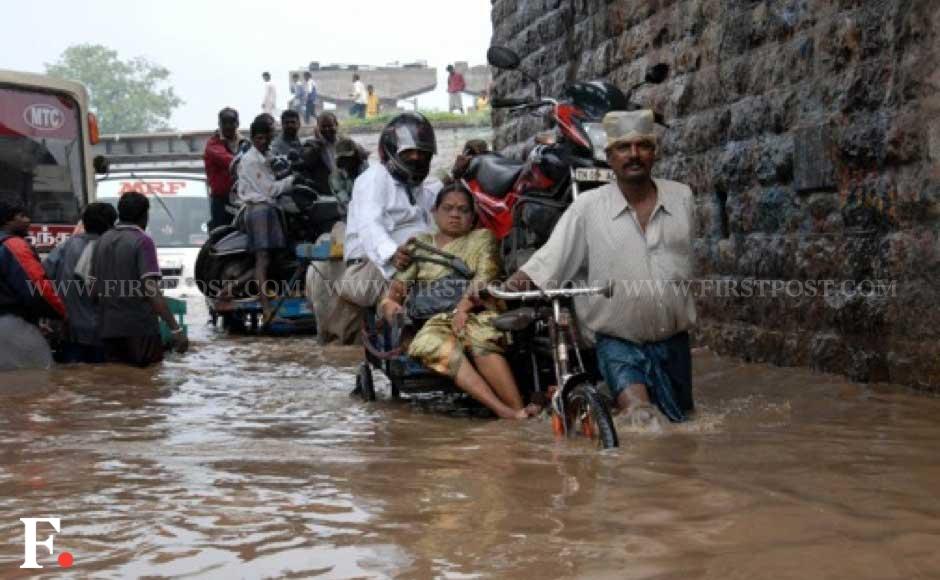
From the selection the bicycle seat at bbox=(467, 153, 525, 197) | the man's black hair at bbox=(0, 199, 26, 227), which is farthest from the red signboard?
the bicycle seat at bbox=(467, 153, 525, 197)

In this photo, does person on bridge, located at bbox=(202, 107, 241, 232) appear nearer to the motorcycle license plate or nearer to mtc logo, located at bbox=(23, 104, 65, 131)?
mtc logo, located at bbox=(23, 104, 65, 131)

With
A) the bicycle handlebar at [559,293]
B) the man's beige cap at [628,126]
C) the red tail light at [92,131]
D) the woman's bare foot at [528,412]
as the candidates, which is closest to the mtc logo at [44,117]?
the red tail light at [92,131]

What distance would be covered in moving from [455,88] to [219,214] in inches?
1183

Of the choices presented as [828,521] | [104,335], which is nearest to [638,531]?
[828,521]

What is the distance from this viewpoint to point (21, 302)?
37.1 feet

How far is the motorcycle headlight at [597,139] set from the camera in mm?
7695

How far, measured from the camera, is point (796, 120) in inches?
372

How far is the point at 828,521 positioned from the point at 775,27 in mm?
5558

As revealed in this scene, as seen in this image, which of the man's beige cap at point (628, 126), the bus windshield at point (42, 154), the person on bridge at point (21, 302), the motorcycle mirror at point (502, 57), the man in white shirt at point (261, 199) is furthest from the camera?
the man in white shirt at point (261, 199)

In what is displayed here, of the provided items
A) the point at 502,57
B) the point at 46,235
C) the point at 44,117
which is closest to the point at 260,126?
the point at 44,117

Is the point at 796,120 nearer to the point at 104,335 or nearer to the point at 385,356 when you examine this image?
the point at 385,356

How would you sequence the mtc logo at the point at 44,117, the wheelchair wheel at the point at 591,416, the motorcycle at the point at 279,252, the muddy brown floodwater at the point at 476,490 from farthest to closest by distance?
the motorcycle at the point at 279,252 → the mtc logo at the point at 44,117 → the wheelchair wheel at the point at 591,416 → the muddy brown floodwater at the point at 476,490

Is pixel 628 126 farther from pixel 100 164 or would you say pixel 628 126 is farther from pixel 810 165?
pixel 100 164

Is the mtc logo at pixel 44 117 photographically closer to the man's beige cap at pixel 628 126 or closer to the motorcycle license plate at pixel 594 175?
the motorcycle license plate at pixel 594 175
